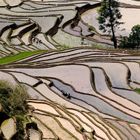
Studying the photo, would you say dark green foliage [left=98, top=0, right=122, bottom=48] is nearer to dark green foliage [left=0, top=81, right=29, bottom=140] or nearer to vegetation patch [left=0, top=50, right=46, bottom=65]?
vegetation patch [left=0, top=50, right=46, bottom=65]

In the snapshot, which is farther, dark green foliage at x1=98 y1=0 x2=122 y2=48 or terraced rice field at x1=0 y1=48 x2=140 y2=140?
dark green foliage at x1=98 y1=0 x2=122 y2=48

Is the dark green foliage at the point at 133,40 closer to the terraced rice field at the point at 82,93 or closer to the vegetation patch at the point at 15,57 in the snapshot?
the terraced rice field at the point at 82,93

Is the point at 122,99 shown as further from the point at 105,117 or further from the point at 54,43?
the point at 54,43

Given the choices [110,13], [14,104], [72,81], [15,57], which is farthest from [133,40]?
[14,104]

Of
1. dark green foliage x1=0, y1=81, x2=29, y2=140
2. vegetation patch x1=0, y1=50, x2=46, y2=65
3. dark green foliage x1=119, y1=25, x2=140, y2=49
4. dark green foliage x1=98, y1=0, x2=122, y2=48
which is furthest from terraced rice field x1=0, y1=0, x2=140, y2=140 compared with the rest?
dark green foliage x1=119, y1=25, x2=140, y2=49

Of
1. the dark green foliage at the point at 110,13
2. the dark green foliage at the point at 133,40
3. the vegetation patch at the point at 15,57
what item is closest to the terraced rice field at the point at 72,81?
the vegetation patch at the point at 15,57

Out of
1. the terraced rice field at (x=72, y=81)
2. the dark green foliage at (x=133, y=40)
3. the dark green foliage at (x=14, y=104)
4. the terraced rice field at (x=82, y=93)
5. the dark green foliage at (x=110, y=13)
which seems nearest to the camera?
the dark green foliage at (x=14, y=104)

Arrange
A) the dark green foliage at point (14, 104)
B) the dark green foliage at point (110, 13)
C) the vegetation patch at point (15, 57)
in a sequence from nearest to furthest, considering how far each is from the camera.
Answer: the dark green foliage at point (14, 104) < the vegetation patch at point (15, 57) < the dark green foliage at point (110, 13)

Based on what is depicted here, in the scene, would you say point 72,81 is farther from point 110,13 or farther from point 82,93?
point 110,13

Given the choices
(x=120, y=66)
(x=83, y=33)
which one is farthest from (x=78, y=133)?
(x=83, y=33)
